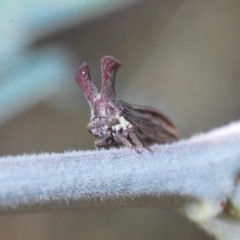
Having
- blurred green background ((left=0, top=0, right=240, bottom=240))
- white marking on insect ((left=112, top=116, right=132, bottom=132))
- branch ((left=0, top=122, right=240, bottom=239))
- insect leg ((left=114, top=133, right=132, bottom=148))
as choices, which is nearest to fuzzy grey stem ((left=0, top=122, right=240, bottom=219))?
branch ((left=0, top=122, right=240, bottom=239))

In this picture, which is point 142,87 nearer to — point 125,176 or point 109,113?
point 109,113

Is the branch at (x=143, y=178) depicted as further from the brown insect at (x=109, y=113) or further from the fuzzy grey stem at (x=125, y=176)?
the brown insect at (x=109, y=113)

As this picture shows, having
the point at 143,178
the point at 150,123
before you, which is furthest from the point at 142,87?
the point at 143,178

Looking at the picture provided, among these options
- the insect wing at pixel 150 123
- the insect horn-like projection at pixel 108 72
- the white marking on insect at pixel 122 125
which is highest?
the insect horn-like projection at pixel 108 72

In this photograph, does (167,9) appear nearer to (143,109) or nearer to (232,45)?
(232,45)

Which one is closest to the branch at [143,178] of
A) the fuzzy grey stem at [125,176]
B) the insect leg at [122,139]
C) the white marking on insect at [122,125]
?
the fuzzy grey stem at [125,176]
